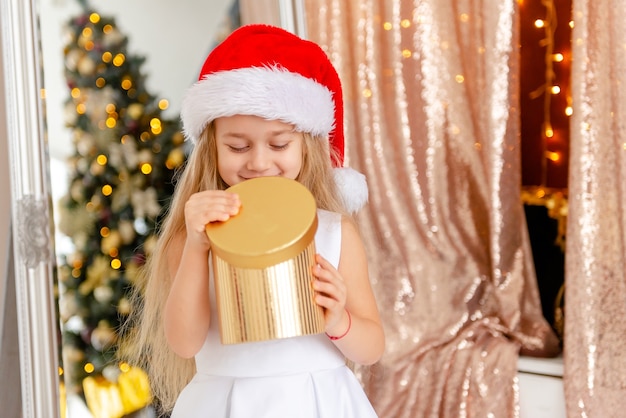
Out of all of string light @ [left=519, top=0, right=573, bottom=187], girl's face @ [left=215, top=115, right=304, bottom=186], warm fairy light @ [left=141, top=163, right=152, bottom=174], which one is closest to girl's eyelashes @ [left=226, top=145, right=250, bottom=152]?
girl's face @ [left=215, top=115, right=304, bottom=186]

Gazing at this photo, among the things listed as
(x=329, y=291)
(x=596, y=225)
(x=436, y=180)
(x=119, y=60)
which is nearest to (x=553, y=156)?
(x=436, y=180)

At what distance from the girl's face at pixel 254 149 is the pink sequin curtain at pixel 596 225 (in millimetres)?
988

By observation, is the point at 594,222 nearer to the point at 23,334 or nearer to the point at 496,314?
the point at 496,314

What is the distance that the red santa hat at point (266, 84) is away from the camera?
4.07 feet

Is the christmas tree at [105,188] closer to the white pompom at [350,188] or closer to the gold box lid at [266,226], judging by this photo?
the white pompom at [350,188]

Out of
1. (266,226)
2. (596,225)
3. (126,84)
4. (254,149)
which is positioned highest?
(126,84)

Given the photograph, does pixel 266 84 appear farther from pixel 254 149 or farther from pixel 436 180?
pixel 436 180

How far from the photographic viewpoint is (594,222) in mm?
1988

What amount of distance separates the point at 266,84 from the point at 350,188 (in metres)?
0.27

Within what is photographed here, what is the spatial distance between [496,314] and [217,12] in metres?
1.26

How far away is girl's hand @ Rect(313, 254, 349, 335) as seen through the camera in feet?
3.63

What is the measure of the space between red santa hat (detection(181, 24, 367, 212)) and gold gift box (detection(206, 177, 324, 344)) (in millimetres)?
199

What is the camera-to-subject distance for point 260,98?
1.23 meters

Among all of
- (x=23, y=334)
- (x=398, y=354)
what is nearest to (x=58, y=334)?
(x=23, y=334)
